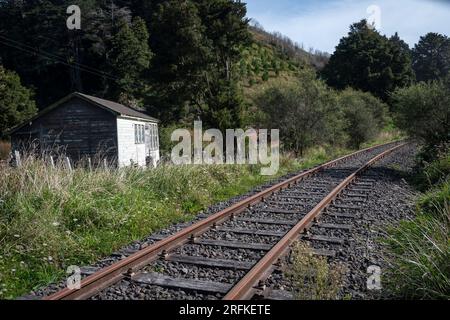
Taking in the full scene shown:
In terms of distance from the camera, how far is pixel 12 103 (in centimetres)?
3819

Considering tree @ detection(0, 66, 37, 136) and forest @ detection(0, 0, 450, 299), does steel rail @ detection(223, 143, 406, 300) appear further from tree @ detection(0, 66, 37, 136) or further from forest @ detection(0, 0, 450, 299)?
tree @ detection(0, 66, 37, 136)

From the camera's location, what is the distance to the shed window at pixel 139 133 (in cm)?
2621

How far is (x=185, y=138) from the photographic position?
78.8 ft

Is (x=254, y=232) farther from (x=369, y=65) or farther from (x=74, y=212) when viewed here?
(x=369, y=65)

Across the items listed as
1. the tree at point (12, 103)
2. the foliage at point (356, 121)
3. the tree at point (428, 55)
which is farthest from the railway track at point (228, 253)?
the tree at point (428, 55)

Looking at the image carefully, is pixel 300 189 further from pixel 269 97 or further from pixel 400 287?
pixel 269 97

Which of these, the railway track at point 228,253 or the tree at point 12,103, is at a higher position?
the tree at point 12,103

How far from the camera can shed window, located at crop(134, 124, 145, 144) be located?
2621 centimetres

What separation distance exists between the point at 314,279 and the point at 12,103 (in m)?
39.7

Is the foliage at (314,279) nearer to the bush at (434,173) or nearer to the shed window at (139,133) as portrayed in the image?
the bush at (434,173)

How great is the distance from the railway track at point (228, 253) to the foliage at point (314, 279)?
26 cm

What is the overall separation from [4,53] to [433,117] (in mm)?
51564

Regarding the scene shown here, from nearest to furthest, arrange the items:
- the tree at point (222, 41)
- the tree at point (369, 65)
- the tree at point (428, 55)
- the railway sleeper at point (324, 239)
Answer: the railway sleeper at point (324, 239)
the tree at point (222, 41)
the tree at point (369, 65)
the tree at point (428, 55)
